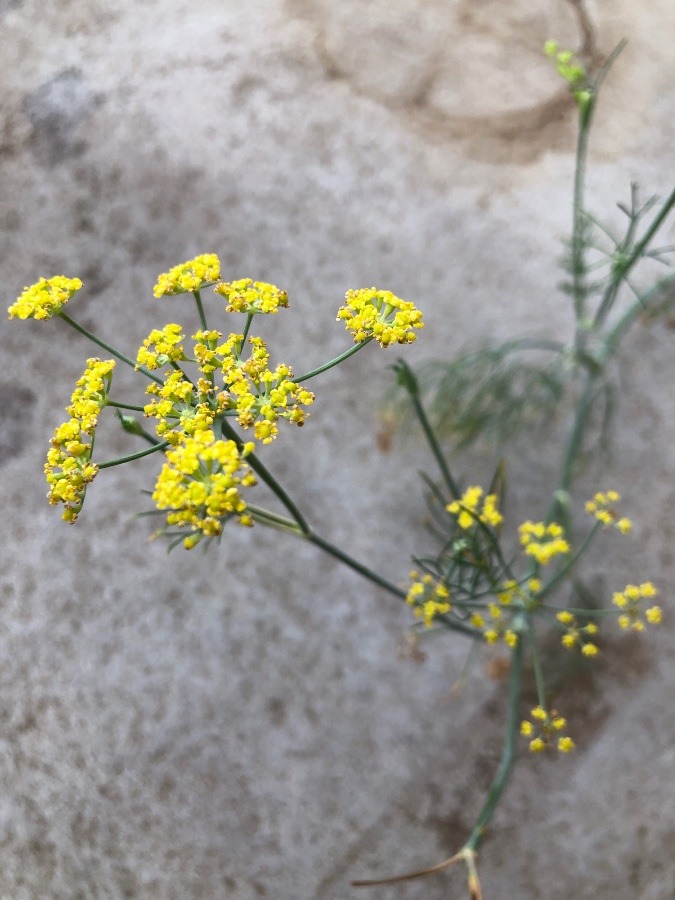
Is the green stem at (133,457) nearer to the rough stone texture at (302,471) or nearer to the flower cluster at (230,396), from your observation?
the flower cluster at (230,396)

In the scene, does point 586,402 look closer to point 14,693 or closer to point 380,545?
point 380,545

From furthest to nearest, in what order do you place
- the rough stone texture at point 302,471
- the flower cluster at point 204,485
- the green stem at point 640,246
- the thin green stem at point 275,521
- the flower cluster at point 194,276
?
the rough stone texture at point 302,471
the green stem at point 640,246
the thin green stem at point 275,521
the flower cluster at point 194,276
the flower cluster at point 204,485

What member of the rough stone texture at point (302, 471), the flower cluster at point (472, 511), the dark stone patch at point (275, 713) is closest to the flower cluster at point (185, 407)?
the flower cluster at point (472, 511)

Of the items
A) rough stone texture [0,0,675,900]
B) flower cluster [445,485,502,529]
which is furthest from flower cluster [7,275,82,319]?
rough stone texture [0,0,675,900]

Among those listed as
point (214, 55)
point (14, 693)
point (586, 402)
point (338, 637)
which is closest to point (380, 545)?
point (338, 637)

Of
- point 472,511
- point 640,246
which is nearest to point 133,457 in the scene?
point 472,511

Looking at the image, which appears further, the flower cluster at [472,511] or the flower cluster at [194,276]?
the flower cluster at [472,511]

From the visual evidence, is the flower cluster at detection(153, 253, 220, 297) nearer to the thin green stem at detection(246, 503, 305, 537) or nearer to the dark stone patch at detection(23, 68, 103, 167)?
the thin green stem at detection(246, 503, 305, 537)
